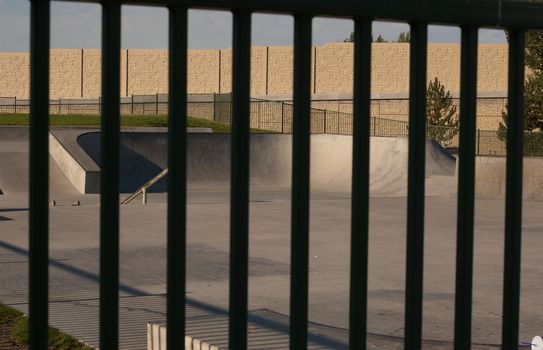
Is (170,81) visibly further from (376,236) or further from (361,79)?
→ (376,236)

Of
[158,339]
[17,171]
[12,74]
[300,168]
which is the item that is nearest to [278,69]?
[12,74]

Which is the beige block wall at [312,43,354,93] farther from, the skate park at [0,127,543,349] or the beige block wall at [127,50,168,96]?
the skate park at [0,127,543,349]

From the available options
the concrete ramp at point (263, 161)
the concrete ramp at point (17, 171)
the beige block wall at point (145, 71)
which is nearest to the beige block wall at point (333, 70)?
the beige block wall at point (145, 71)

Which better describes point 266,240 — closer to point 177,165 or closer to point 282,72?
point 177,165

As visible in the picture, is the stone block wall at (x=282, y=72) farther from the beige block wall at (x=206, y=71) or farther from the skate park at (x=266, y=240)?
the skate park at (x=266, y=240)

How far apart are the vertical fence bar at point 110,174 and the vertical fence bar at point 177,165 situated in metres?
0.12

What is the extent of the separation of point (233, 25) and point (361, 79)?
1.16ft

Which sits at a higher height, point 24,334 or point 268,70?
point 268,70

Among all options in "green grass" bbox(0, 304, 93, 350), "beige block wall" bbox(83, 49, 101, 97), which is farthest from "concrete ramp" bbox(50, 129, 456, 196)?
"beige block wall" bbox(83, 49, 101, 97)

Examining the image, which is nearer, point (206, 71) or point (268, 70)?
point (268, 70)

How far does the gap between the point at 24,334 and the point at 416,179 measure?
5.83m

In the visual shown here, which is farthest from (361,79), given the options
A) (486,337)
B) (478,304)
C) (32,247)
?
(478,304)

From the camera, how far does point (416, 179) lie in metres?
2.32

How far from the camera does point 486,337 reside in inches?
316
